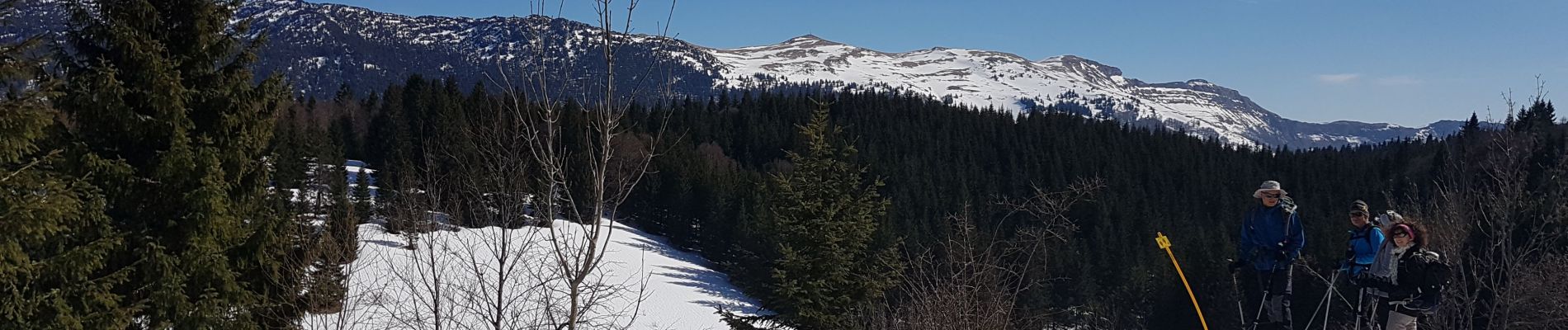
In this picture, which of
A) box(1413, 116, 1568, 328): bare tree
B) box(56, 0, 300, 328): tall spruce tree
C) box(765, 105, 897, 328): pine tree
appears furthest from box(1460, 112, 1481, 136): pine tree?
box(56, 0, 300, 328): tall spruce tree

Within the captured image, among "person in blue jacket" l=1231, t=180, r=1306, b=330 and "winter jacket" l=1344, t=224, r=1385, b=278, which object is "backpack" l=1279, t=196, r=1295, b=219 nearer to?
"person in blue jacket" l=1231, t=180, r=1306, b=330

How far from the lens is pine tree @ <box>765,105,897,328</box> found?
48.4 ft

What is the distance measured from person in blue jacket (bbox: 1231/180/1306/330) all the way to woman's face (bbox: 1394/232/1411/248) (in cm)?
60

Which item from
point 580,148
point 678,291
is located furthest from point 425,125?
point 678,291

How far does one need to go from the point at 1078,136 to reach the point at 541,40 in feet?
391

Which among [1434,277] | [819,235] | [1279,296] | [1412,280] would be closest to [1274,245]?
[1279,296]

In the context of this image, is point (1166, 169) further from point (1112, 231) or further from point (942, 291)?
point (942, 291)

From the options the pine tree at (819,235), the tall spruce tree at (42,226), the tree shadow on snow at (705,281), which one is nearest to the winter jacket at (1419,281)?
the pine tree at (819,235)

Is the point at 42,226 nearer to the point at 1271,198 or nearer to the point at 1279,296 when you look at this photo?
the point at 1271,198

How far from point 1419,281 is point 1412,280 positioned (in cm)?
5

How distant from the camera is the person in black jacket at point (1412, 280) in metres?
6.32

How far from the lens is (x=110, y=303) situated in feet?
26.5

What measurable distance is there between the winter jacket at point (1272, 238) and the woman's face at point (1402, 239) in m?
0.61

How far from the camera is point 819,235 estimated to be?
14.8 m
